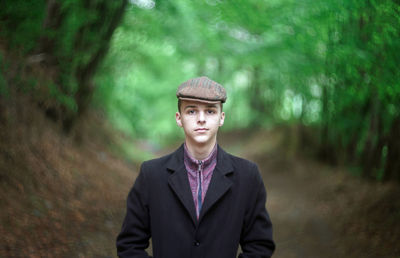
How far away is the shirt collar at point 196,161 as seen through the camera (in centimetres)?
245

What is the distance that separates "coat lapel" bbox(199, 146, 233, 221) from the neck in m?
0.11

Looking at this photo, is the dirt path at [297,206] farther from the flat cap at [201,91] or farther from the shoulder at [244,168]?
the flat cap at [201,91]

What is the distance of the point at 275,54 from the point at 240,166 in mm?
8737

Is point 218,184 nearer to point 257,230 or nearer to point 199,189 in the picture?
point 199,189

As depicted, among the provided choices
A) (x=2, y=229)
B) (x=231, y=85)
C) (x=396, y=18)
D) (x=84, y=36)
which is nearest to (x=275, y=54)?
(x=84, y=36)

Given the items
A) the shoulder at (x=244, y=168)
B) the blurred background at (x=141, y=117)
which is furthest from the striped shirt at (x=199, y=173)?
the blurred background at (x=141, y=117)

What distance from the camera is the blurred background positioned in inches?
216

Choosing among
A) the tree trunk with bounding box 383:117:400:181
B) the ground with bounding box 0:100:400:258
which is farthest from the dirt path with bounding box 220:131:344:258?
the tree trunk with bounding box 383:117:400:181

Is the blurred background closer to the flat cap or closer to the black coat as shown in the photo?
the black coat

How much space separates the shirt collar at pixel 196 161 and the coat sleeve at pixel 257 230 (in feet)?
0.98

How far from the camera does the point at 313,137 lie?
1518 centimetres

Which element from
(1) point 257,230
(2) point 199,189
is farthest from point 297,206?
(2) point 199,189

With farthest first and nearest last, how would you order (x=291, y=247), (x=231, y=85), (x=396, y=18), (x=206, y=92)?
(x=231, y=85)
(x=291, y=247)
(x=396, y=18)
(x=206, y=92)

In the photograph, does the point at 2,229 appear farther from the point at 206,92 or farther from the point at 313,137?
the point at 313,137
